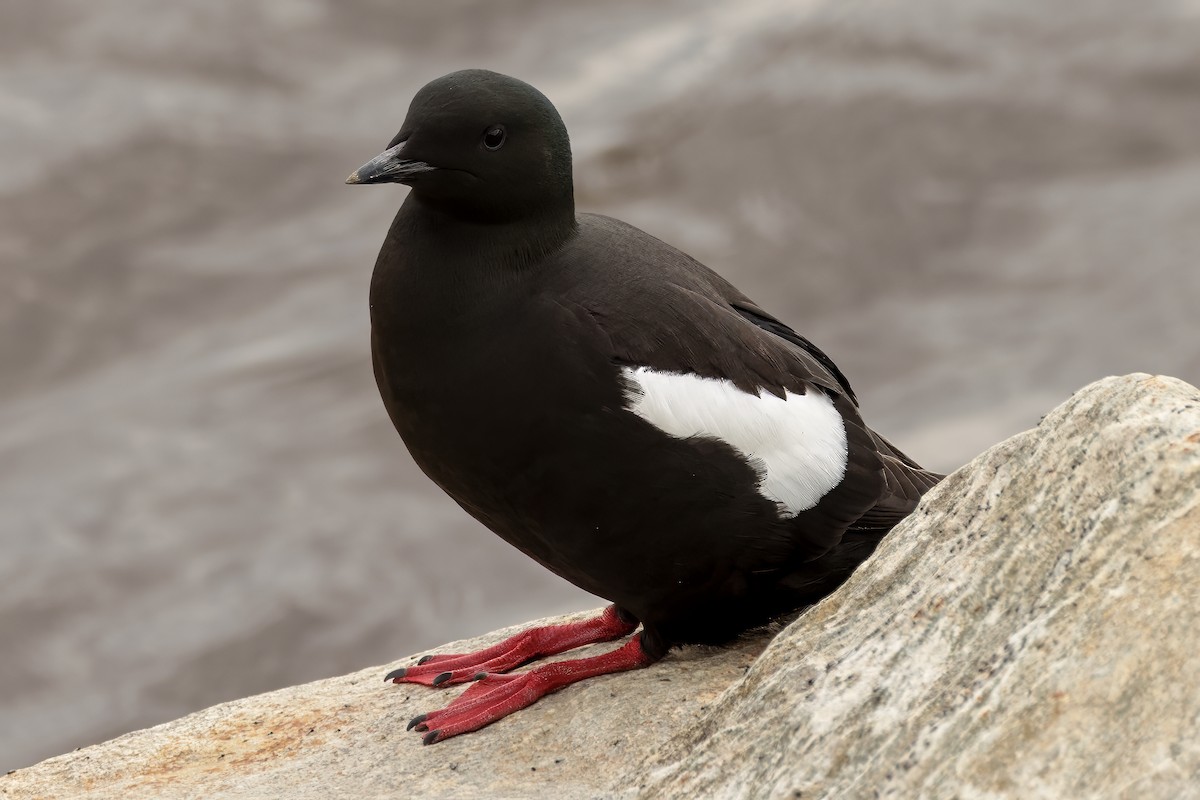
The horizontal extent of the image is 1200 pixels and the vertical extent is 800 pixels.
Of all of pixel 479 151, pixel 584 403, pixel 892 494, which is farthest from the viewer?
pixel 892 494

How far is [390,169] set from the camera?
4480 millimetres

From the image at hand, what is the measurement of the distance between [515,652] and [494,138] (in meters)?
1.85

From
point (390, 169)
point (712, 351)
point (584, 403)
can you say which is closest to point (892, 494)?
point (712, 351)

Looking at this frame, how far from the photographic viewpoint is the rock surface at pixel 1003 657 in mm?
2580

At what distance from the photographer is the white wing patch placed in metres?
4.50

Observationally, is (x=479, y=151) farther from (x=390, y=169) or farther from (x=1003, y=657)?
(x=1003, y=657)

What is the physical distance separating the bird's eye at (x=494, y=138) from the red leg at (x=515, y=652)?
5.84ft

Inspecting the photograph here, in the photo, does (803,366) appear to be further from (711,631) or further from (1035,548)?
(1035,548)

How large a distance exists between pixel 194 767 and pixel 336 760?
52 centimetres

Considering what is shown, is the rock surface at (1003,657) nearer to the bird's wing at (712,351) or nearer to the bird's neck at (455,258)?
the bird's wing at (712,351)

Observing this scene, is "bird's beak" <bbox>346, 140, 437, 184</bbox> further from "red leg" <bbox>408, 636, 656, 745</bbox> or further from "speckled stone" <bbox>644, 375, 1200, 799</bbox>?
"speckled stone" <bbox>644, 375, 1200, 799</bbox>

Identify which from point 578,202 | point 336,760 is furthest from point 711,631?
point 578,202

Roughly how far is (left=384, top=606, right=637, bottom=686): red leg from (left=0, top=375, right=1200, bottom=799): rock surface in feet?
3.00

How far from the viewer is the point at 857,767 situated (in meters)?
2.82
